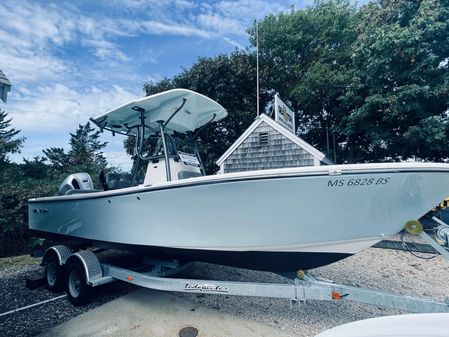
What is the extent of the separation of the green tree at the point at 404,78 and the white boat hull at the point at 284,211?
350 inches

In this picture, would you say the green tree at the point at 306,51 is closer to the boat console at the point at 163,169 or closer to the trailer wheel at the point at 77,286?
the boat console at the point at 163,169

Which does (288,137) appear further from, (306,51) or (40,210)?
(306,51)

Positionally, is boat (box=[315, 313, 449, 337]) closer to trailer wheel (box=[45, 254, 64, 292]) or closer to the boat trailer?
the boat trailer

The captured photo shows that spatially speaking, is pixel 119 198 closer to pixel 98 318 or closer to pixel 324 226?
pixel 98 318

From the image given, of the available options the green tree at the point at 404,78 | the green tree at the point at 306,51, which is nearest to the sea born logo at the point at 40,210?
the green tree at the point at 404,78

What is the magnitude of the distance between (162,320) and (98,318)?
755mm

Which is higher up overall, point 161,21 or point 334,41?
point 334,41

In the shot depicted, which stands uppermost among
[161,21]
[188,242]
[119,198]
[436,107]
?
[161,21]

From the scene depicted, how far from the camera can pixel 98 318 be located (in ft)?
9.89

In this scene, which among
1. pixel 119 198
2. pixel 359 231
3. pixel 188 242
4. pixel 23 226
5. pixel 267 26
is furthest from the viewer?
pixel 267 26

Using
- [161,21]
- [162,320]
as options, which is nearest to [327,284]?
[162,320]

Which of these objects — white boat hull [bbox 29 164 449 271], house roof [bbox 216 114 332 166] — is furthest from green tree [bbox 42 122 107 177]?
white boat hull [bbox 29 164 449 271]

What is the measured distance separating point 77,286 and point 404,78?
11.9 meters

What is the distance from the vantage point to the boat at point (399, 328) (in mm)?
1352
